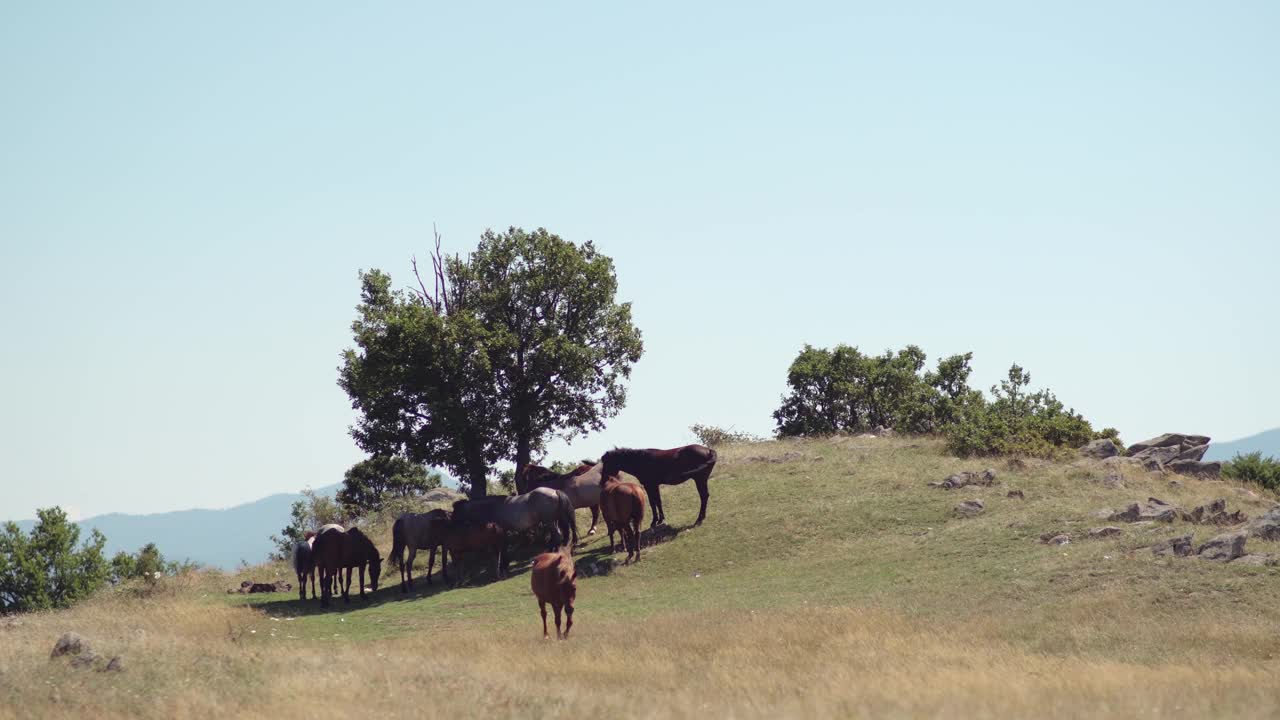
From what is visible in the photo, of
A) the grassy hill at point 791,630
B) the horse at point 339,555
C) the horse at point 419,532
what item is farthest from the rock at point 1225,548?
the horse at point 339,555

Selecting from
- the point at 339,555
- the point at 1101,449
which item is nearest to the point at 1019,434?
the point at 1101,449

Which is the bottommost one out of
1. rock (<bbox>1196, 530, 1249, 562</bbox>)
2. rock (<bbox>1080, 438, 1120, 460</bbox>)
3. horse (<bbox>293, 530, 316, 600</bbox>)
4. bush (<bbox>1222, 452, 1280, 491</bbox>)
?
rock (<bbox>1196, 530, 1249, 562</bbox>)

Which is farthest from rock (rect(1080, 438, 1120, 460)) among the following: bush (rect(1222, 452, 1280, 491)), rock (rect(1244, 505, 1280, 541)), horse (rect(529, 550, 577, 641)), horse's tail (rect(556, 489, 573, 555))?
horse (rect(529, 550, 577, 641))

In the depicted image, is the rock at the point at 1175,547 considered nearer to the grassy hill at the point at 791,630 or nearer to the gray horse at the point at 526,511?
the grassy hill at the point at 791,630

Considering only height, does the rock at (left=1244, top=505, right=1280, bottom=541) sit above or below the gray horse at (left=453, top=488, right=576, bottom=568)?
below

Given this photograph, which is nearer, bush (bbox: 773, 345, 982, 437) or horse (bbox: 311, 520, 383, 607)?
horse (bbox: 311, 520, 383, 607)

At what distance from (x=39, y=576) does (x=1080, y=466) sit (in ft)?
132

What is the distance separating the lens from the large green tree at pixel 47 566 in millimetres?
46656

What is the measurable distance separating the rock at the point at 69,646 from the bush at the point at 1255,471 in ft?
127

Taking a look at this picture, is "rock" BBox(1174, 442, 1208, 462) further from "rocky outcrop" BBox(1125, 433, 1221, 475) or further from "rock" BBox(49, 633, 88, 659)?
"rock" BBox(49, 633, 88, 659)

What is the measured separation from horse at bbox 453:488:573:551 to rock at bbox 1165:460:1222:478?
21648mm

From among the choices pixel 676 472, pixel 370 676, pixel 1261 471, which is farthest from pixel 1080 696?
pixel 1261 471

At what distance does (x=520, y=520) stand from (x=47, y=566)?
949 inches

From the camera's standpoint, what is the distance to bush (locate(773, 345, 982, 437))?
61.2 m
